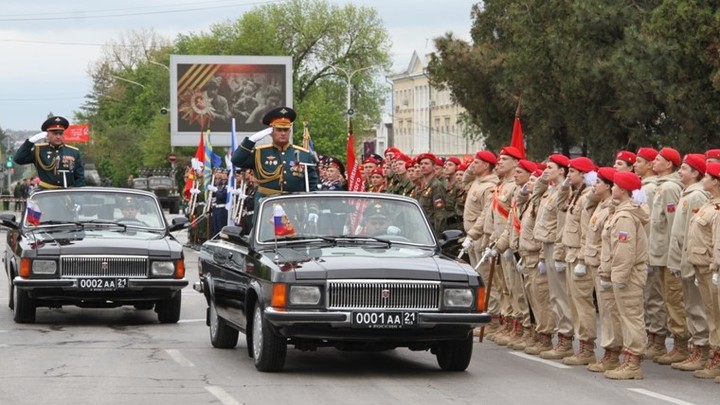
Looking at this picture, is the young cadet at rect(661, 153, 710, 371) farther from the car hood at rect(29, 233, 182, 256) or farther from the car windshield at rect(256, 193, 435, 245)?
the car hood at rect(29, 233, 182, 256)

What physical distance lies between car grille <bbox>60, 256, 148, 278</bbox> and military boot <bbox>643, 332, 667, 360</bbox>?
5709 millimetres

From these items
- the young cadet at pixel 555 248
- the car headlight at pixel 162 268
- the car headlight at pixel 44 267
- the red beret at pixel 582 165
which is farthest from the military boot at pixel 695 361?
the car headlight at pixel 44 267

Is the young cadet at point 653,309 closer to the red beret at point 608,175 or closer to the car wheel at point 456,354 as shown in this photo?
the red beret at point 608,175

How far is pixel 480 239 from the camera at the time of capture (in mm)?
17906

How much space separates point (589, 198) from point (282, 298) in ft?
11.0

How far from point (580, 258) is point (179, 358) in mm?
3798

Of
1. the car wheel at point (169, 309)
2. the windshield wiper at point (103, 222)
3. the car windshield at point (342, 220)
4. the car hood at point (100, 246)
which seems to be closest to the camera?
the car windshield at point (342, 220)

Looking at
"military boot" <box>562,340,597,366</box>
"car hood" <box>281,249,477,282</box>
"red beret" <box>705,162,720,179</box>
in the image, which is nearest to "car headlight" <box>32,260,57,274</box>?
"car hood" <box>281,249,477,282</box>

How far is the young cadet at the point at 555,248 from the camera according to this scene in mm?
15484

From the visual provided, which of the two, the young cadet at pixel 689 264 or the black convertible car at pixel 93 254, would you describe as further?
the black convertible car at pixel 93 254

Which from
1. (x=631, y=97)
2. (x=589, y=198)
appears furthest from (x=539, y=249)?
(x=631, y=97)

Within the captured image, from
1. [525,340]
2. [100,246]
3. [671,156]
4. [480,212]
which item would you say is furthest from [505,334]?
[100,246]

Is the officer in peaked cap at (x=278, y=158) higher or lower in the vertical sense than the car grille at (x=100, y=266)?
higher

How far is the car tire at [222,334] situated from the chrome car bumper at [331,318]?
105 inches
